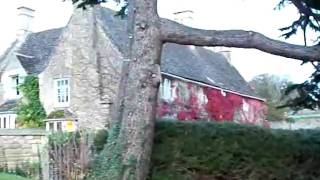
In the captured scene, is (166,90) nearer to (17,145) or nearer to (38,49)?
(38,49)

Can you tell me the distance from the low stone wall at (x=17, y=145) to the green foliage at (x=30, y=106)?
11.3 metres

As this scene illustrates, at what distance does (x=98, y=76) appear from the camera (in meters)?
26.5

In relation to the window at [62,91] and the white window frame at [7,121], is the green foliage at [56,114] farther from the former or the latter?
the white window frame at [7,121]

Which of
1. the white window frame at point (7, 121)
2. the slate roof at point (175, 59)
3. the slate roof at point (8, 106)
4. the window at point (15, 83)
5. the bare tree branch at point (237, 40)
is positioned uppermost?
the slate roof at point (175, 59)

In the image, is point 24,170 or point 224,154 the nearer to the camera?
point 224,154

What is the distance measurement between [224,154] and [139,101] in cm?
243

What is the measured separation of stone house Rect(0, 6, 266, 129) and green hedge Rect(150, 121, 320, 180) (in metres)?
14.1

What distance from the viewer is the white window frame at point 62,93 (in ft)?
94.0

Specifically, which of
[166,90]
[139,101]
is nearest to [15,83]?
[166,90]

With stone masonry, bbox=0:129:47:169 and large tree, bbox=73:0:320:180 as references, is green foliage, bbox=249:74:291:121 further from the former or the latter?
large tree, bbox=73:0:320:180

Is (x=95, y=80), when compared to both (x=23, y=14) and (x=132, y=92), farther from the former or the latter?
(x=132, y=92)

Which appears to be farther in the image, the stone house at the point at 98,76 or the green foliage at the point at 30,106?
the green foliage at the point at 30,106

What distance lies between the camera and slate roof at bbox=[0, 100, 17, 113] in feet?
105

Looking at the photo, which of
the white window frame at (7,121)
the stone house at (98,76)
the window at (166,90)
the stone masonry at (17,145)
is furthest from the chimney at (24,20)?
the stone masonry at (17,145)
